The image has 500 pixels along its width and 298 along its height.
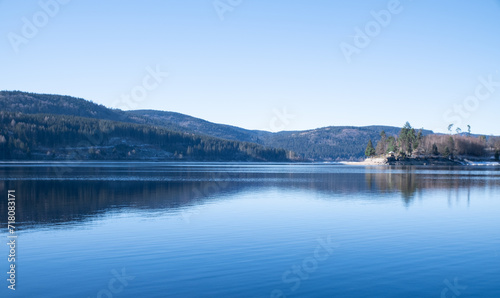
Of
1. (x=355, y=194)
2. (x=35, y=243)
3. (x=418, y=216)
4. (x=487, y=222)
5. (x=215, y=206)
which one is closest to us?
(x=35, y=243)

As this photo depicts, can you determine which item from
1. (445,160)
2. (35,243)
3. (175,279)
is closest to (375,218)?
(175,279)

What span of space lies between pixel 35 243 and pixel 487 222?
2812 cm

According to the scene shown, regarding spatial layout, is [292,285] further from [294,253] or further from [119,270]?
[119,270]

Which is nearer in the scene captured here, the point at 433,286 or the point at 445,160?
the point at 433,286

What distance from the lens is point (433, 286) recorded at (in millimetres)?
14859
